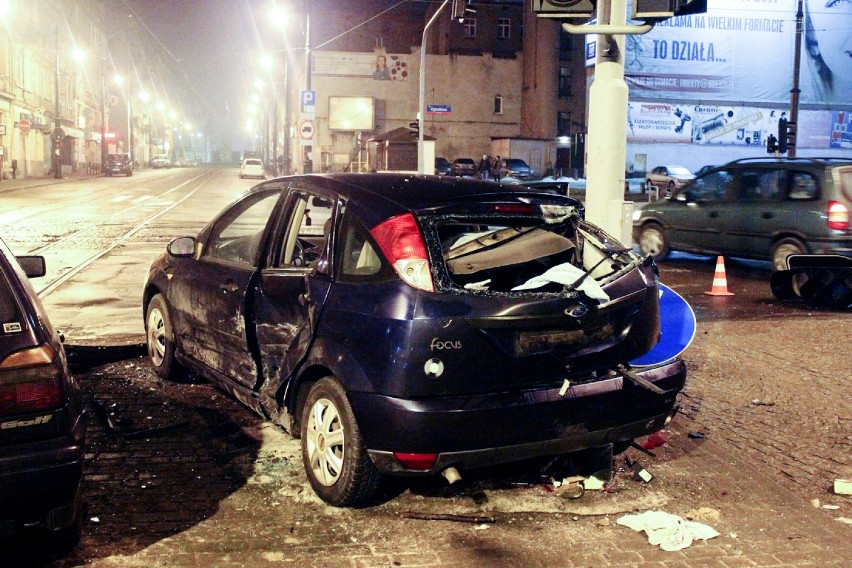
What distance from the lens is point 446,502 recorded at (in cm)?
436

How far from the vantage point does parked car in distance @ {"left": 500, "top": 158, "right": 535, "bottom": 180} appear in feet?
168

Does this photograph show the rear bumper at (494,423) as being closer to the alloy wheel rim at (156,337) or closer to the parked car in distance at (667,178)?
the alloy wheel rim at (156,337)

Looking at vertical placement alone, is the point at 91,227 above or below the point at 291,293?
below

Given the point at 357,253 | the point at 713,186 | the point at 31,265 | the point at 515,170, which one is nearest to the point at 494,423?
the point at 357,253

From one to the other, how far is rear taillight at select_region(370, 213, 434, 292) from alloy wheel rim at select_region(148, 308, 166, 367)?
2.93m

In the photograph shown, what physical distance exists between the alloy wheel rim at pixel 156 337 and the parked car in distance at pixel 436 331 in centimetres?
145

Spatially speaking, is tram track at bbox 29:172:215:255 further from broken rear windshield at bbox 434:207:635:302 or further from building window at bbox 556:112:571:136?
building window at bbox 556:112:571:136

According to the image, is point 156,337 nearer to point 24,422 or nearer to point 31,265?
point 31,265

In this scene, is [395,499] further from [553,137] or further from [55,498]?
[553,137]

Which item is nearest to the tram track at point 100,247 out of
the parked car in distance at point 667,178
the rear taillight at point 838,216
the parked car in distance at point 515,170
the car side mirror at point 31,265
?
the car side mirror at point 31,265

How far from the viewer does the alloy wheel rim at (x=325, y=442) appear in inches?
165

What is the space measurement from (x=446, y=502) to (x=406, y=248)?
131 centimetres

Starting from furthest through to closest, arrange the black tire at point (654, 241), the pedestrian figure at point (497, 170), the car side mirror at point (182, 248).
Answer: the pedestrian figure at point (497, 170) → the black tire at point (654, 241) → the car side mirror at point (182, 248)

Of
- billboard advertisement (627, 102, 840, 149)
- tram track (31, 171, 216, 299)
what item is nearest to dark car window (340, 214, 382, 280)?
tram track (31, 171, 216, 299)
